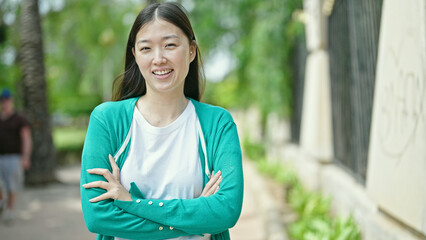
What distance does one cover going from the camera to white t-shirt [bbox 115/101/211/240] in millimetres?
2006

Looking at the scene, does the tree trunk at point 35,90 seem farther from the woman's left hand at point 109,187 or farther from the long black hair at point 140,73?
the woman's left hand at point 109,187

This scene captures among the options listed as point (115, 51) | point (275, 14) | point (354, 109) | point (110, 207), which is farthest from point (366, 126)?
point (115, 51)

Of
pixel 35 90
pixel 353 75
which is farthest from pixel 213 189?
pixel 35 90

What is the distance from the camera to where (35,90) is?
11656 millimetres

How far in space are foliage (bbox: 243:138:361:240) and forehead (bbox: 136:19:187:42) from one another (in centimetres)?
345

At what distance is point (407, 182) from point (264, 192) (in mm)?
5987

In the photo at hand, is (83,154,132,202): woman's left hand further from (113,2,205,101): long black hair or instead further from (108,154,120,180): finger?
(113,2,205,101): long black hair

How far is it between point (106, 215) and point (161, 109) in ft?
1.59

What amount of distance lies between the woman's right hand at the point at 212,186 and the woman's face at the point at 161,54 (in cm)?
40

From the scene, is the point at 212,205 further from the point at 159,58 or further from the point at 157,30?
the point at 157,30

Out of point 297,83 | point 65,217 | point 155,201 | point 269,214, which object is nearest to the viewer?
point 155,201

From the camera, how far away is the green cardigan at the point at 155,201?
1952 mm

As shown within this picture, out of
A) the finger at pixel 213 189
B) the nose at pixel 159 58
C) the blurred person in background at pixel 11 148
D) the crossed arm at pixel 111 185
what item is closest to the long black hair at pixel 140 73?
the nose at pixel 159 58

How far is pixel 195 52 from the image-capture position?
89.6 inches
